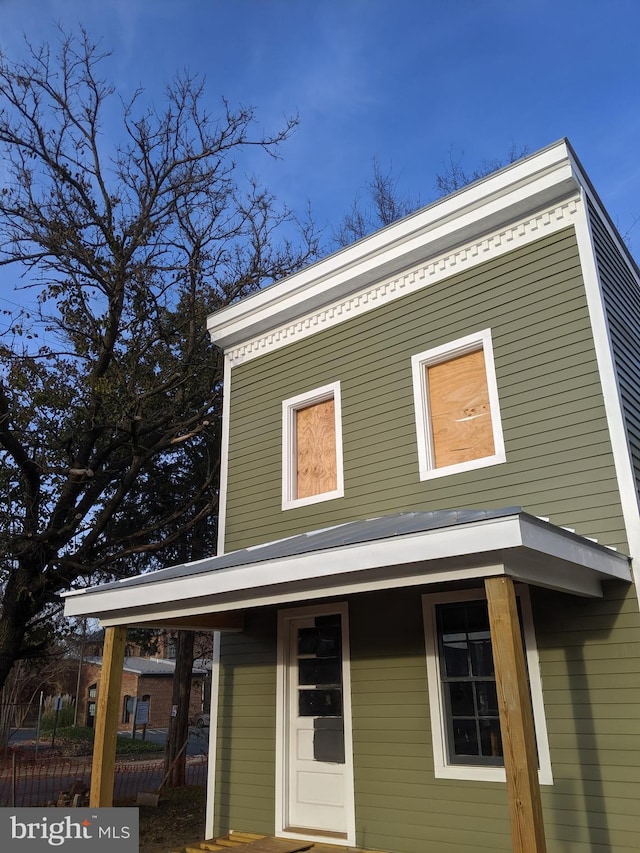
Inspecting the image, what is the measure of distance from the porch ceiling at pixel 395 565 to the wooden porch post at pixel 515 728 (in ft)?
0.76

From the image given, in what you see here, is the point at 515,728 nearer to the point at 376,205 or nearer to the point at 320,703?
the point at 320,703

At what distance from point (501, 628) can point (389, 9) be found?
9667 millimetres

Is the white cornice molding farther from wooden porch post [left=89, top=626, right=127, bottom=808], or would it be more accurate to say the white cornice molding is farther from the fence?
the fence

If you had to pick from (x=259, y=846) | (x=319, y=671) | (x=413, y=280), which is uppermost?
(x=413, y=280)

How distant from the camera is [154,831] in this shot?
29.6 ft

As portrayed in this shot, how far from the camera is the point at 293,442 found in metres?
7.70

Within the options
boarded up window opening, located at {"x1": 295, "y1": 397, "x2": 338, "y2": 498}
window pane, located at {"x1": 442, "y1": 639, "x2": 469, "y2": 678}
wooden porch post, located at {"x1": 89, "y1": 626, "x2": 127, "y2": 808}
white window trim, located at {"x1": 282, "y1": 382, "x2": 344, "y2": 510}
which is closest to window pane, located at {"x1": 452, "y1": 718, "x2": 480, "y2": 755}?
window pane, located at {"x1": 442, "y1": 639, "x2": 469, "y2": 678}

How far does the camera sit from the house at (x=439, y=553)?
450cm

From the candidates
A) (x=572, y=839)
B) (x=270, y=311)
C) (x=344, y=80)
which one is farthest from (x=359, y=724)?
(x=344, y=80)

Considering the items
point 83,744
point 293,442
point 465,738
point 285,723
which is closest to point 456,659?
point 465,738

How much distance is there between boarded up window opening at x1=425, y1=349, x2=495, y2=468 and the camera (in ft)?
19.9

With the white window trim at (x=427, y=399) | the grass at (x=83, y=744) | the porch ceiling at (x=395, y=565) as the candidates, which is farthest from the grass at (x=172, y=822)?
the grass at (x=83, y=744)

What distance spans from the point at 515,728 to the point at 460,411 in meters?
3.26

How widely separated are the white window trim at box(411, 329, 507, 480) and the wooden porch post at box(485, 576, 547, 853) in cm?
215
